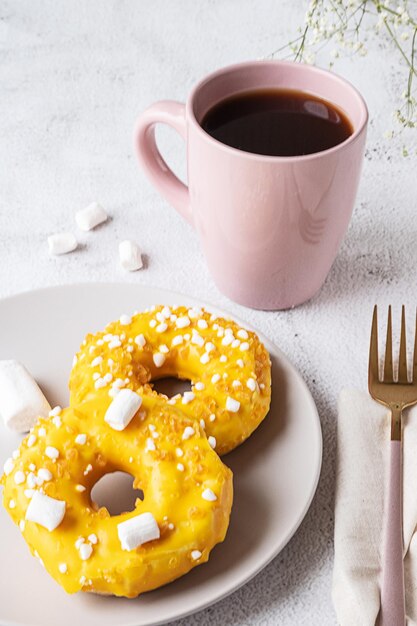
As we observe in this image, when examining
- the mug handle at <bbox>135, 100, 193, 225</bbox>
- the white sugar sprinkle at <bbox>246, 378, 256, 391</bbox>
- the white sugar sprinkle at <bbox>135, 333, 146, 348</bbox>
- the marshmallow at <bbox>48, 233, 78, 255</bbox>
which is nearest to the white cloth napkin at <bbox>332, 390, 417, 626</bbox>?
the white sugar sprinkle at <bbox>246, 378, 256, 391</bbox>

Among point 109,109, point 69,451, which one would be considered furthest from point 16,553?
point 109,109

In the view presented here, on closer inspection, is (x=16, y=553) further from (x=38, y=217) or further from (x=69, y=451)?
(x=38, y=217)

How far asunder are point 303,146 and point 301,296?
0.21 metres

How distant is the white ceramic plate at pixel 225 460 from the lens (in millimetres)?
821

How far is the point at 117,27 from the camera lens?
5.59 feet

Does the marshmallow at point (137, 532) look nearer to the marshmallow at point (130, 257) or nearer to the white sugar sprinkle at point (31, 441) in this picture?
the white sugar sprinkle at point (31, 441)

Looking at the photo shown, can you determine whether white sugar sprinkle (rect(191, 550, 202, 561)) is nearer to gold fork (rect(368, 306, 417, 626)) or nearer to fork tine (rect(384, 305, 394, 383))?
gold fork (rect(368, 306, 417, 626))

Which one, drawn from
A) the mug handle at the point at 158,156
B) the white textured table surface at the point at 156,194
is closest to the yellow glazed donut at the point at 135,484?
the white textured table surface at the point at 156,194

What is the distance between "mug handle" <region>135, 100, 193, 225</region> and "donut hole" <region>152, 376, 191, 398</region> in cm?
25

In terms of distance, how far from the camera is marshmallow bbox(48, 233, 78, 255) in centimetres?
127

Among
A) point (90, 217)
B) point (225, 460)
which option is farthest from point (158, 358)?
point (90, 217)

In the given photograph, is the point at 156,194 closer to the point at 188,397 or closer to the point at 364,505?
the point at 188,397

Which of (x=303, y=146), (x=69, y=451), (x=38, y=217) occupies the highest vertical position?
(x=303, y=146)

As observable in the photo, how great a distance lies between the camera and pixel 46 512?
0.81 m
